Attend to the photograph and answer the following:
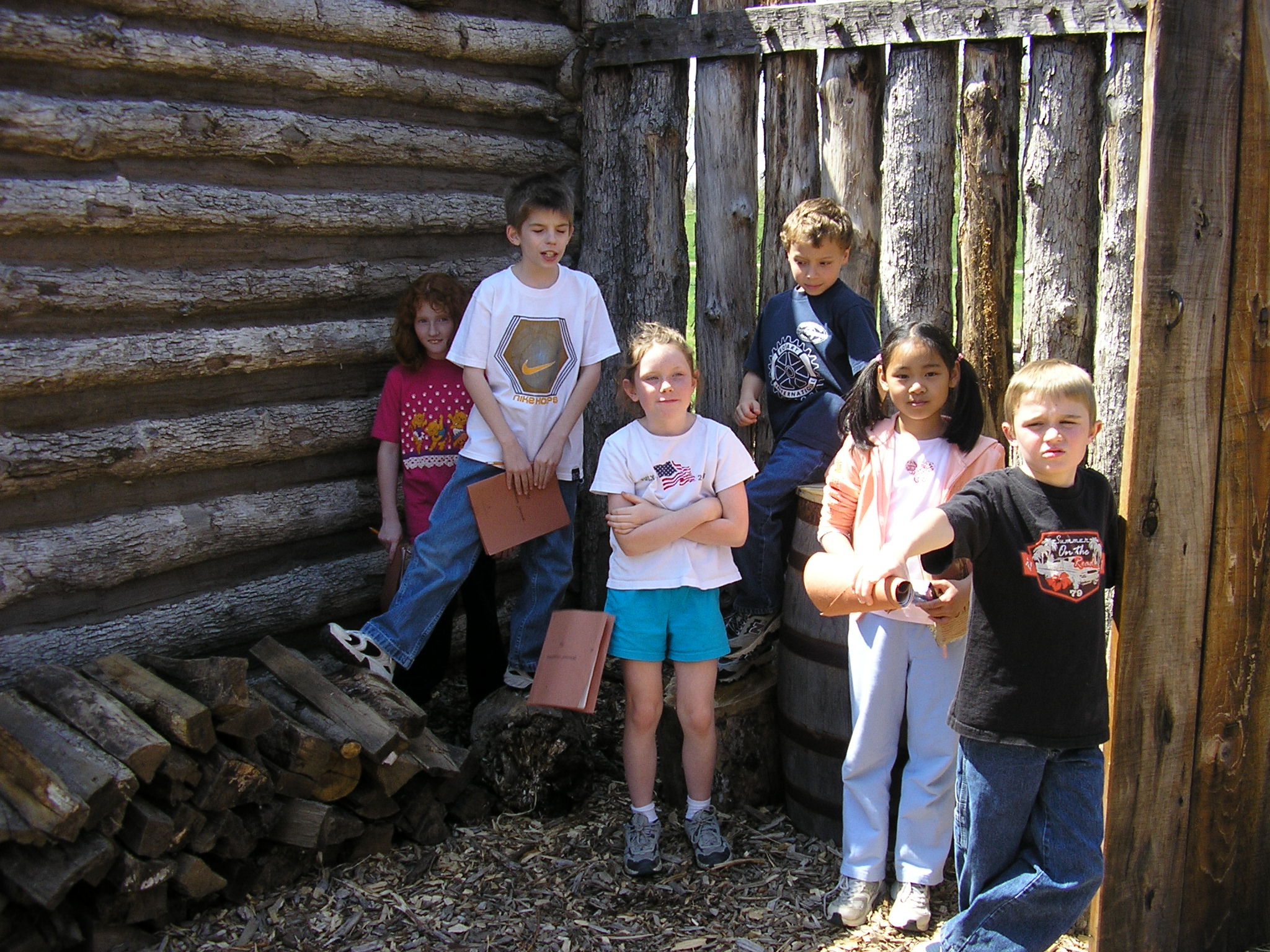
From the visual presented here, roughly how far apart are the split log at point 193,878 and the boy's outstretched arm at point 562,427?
172 centimetres

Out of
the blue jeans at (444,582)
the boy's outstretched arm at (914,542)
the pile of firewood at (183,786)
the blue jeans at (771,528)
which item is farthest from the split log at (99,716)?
the blue jeans at (771,528)

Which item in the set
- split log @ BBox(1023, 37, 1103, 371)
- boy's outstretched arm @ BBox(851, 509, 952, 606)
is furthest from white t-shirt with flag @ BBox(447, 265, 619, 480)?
boy's outstretched arm @ BBox(851, 509, 952, 606)

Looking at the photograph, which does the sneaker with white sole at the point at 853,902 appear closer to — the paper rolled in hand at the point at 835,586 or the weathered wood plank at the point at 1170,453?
the weathered wood plank at the point at 1170,453

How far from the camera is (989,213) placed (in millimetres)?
4219

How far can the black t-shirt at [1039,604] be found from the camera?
280 centimetres

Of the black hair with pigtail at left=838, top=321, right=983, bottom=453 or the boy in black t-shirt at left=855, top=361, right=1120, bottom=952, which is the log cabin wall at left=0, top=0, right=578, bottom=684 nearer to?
the black hair with pigtail at left=838, top=321, right=983, bottom=453

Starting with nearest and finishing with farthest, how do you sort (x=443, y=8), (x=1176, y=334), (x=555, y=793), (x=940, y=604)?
(x=1176, y=334) < (x=940, y=604) < (x=555, y=793) < (x=443, y=8)

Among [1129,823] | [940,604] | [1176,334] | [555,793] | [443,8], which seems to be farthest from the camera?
[443,8]

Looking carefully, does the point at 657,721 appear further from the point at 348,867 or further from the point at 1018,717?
the point at 1018,717

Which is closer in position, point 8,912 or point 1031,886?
point 1031,886

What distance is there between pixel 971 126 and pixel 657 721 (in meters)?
2.43

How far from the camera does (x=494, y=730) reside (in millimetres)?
4188

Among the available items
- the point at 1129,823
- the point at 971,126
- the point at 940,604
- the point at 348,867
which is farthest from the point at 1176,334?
the point at 348,867

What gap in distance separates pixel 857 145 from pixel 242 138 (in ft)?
7.68
